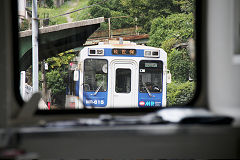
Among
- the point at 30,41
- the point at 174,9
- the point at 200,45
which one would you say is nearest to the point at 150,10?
the point at 174,9

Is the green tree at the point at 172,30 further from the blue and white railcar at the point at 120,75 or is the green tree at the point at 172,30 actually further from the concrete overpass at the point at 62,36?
the blue and white railcar at the point at 120,75

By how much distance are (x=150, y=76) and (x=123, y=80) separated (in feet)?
2.05

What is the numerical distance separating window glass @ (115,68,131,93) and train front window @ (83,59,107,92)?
314 mm

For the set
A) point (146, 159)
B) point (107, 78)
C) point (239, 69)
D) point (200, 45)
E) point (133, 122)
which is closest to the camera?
point (146, 159)

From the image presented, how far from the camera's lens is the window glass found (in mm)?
6180

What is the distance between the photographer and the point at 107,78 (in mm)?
5992

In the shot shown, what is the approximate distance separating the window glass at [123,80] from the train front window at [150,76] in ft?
0.84

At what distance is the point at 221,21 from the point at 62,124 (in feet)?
2.90

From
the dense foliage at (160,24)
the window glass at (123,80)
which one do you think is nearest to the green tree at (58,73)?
the dense foliage at (160,24)

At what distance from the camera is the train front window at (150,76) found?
5.94 meters

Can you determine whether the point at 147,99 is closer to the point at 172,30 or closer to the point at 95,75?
the point at 95,75

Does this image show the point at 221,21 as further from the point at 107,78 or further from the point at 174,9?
the point at 174,9

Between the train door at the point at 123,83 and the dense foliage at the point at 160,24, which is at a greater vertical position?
the dense foliage at the point at 160,24

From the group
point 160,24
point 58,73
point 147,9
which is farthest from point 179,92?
point 147,9
